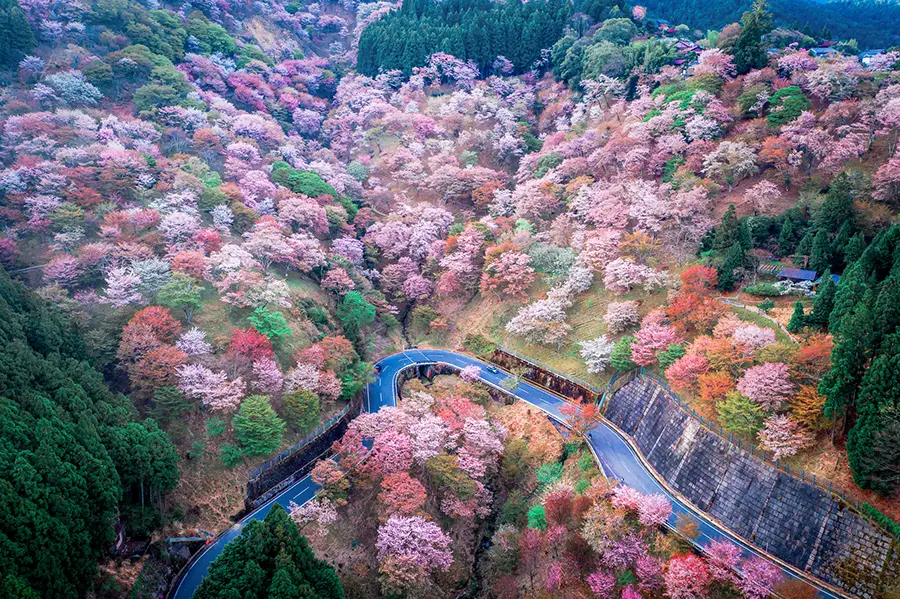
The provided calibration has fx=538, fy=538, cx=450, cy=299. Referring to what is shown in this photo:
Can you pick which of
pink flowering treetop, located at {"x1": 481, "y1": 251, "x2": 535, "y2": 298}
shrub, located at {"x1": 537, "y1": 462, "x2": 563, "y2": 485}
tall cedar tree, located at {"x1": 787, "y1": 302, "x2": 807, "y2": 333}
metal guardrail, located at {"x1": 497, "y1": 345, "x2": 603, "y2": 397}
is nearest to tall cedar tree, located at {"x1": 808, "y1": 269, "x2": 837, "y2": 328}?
tall cedar tree, located at {"x1": 787, "y1": 302, "x2": 807, "y2": 333}

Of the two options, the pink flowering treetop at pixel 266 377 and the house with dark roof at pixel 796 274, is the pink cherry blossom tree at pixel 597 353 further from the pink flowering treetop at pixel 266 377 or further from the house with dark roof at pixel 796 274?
the pink flowering treetop at pixel 266 377

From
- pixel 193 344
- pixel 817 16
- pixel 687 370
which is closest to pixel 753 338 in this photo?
→ pixel 687 370

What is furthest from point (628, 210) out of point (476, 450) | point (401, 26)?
point (401, 26)

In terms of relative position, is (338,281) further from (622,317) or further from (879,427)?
(879,427)

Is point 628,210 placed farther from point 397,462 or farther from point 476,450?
point 397,462

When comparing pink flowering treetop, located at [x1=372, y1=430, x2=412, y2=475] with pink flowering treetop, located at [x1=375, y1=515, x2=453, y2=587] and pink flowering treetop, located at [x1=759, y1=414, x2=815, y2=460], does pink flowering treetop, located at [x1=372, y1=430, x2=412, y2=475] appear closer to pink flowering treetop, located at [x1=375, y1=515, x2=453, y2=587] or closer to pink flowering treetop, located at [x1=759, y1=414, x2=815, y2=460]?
pink flowering treetop, located at [x1=375, y1=515, x2=453, y2=587]
